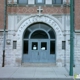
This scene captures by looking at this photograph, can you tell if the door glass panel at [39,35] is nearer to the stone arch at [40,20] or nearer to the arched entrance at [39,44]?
the arched entrance at [39,44]

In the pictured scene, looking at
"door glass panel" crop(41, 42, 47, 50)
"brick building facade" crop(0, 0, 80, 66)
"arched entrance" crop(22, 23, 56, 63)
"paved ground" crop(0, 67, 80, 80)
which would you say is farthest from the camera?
"door glass panel" crop(41, 42, 47, 50)

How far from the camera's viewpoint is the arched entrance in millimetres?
19312

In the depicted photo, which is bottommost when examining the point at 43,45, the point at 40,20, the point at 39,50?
the point at 39,50

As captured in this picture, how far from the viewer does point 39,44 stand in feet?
64.1

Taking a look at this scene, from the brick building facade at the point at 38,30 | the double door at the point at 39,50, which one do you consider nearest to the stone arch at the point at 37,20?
the brick building facade at the point at 38,30

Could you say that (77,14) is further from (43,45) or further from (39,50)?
(39,50)

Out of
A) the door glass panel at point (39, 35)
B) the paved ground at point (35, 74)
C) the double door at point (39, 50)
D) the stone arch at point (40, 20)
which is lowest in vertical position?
the paved ground at point (35, 74)

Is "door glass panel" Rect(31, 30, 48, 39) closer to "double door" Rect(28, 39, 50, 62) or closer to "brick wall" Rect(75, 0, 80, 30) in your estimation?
"double door" Rect(28, 39, 50, 62)

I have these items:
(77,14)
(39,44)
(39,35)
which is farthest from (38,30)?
(77,14)

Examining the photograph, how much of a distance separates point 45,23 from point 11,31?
3430mm

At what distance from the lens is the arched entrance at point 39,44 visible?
63.4 feet

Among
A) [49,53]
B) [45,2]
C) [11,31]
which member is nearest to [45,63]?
[49,53]

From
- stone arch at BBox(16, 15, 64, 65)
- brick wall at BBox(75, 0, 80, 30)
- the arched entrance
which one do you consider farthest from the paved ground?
brick wall at BBox(75, 0, 80, 30)

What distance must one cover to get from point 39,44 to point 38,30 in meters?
1.41
